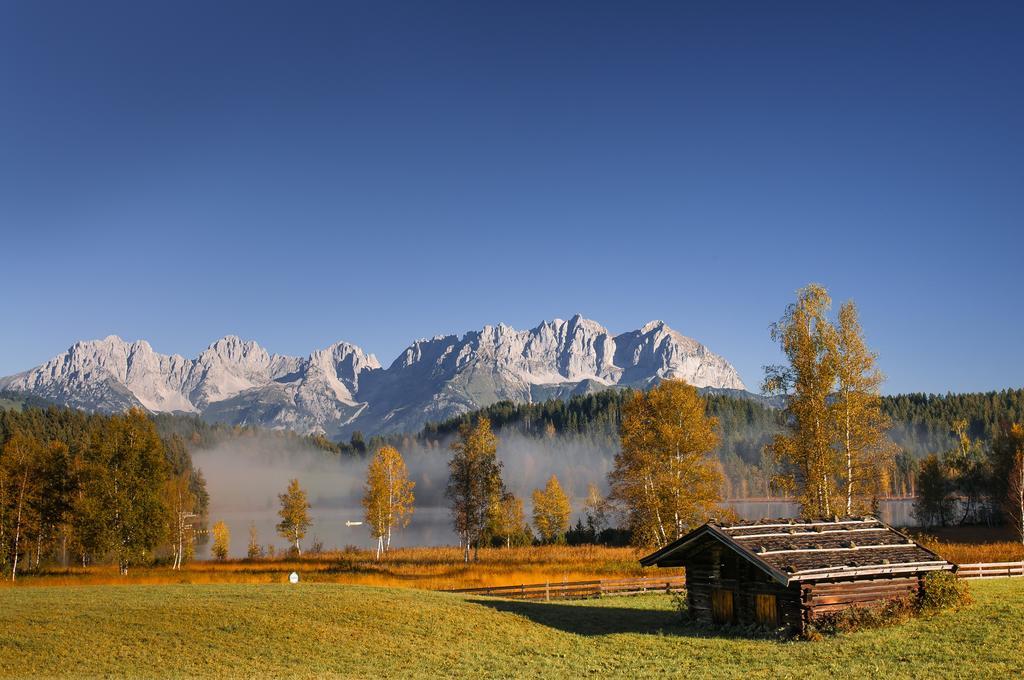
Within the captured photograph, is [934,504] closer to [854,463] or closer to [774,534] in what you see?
[854,463]

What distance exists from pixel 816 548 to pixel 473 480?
143ft

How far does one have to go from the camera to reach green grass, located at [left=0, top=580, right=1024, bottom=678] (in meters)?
25.3

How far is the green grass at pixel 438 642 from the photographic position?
25.3 metres

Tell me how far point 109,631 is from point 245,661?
775cm

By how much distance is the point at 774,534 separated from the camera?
3369 cm

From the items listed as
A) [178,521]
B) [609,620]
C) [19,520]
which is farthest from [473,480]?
[609,620]

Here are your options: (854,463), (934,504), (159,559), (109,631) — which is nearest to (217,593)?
(109,631)

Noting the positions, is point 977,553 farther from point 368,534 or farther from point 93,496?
point 368,534

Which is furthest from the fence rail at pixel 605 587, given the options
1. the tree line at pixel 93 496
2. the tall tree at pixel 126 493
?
the tree line at pixel 93 496

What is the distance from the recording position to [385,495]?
281ft

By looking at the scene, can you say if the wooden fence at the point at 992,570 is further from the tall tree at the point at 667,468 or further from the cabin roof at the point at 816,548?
A: the tall tree at the point at 667,468

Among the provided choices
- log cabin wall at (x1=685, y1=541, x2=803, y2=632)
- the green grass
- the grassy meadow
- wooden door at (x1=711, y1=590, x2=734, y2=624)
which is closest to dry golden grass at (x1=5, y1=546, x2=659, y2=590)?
the grassy meadow

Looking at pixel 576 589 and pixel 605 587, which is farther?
pixel 576 589

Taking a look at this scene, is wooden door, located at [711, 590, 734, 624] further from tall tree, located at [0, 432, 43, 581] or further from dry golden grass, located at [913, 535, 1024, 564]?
tall tree, located at [0, 432, 43, 581]
